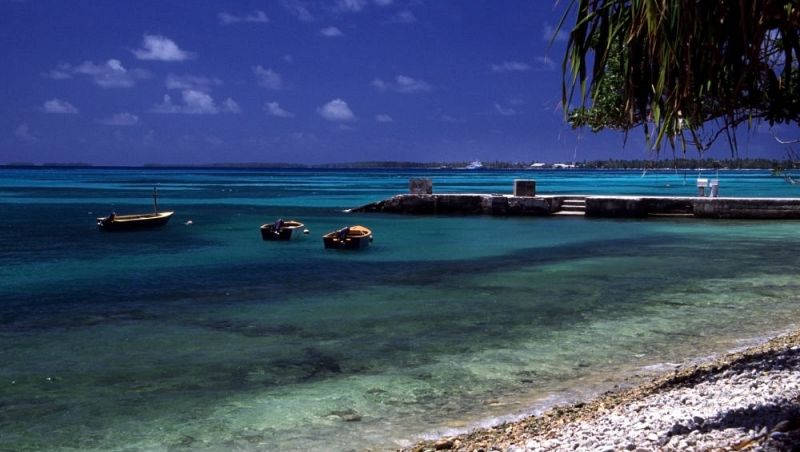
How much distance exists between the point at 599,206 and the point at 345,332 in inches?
1005

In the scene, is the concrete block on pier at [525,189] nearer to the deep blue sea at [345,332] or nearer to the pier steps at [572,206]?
the pier steps at [572,206]

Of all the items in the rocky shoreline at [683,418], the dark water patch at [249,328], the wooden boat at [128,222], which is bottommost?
the dark water patch at [249,328]

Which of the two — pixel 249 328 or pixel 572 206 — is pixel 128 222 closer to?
A: pixel 572 206

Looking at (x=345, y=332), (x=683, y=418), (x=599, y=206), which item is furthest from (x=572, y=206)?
(x=683, y=418)

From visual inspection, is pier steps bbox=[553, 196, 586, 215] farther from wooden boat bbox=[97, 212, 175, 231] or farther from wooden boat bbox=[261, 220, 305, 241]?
wooden boat bbox=[97, 212, 175, 231]

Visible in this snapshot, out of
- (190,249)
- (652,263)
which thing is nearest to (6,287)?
(190,249)

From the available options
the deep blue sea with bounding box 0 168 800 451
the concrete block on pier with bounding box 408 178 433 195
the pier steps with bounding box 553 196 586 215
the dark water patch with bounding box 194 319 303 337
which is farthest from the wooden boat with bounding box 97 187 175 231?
the dark water patch with bounding box 194 319 303 337

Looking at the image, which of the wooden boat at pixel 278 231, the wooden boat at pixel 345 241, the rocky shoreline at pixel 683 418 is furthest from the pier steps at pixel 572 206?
the rocky shoreline at pixel 683 418

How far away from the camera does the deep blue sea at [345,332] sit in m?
7.11

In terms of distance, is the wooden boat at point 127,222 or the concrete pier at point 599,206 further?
the concrete pier at point 599,206

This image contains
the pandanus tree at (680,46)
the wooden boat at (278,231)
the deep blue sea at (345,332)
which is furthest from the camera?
the wooden boat at (278,231)

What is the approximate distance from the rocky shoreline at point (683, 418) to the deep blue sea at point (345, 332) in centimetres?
78

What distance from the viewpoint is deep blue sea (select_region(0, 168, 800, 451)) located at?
711cm

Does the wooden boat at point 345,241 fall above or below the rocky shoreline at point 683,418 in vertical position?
Result: below
